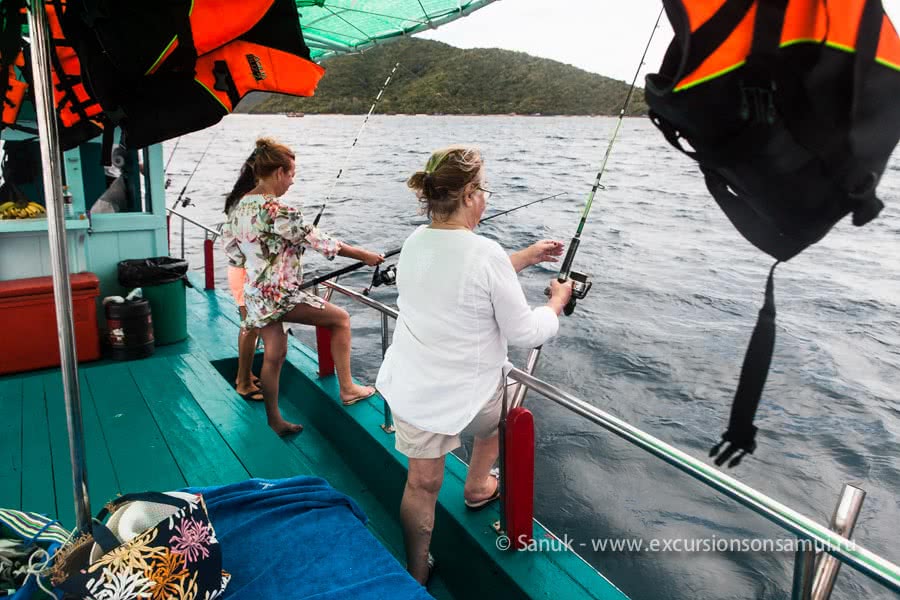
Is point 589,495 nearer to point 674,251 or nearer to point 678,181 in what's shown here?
point 674,251

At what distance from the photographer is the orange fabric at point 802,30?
2.65 feet

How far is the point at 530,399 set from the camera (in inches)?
290

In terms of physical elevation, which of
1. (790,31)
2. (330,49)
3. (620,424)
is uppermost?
(330,49)

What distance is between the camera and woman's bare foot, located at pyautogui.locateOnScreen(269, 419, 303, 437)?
3744 millimetres

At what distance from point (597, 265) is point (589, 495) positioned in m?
11.4

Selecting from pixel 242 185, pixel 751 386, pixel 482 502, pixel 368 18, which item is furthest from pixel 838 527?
pixel 368 18

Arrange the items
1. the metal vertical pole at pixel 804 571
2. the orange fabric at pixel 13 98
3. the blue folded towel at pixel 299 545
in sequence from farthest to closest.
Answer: the orange fabric at pixel 13 98 < the blue folded towel at pixel 299 545 < the metal vertical pole at pixel 804 571

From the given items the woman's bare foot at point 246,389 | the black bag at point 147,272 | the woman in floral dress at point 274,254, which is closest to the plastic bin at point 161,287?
the black bag at point 147,272

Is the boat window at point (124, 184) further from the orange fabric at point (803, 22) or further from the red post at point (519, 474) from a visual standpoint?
the orange fabric at point (803, 22)

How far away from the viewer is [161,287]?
15.8 feet

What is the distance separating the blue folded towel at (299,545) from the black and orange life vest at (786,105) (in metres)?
1.28

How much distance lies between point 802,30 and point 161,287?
4.80 metres

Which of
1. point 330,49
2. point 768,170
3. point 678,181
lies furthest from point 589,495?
point 678,181

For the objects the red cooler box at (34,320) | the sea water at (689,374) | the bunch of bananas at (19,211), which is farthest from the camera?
the sea water at (689,374)
